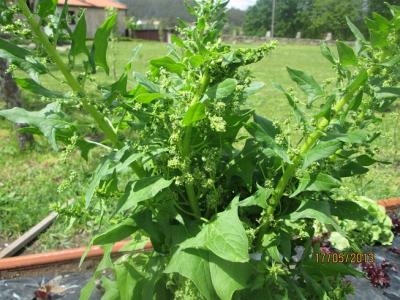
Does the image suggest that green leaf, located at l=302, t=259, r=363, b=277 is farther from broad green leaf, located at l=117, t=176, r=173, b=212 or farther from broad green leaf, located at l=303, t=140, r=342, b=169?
broad green leaf, located at l=117, t=176, r=173, b=212

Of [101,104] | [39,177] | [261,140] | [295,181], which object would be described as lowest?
[39,177]

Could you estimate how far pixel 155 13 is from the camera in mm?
55031

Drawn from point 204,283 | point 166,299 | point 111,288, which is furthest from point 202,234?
point 111,288

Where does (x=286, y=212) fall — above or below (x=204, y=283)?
above

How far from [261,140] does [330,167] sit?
28cm

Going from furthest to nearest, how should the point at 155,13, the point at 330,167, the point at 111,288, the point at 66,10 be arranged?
the point at 155,13 < the point at 111,288 < the point at 330,167 < the point at 66,10

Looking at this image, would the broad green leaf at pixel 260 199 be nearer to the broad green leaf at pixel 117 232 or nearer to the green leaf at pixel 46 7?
the broad green leaf at pixel 117 232

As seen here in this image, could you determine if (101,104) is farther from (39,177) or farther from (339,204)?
(39,177)

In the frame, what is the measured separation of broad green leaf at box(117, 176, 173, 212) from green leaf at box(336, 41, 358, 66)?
599 mm

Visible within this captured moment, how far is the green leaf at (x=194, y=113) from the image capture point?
1157mm

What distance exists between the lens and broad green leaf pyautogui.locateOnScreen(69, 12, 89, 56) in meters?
1.23

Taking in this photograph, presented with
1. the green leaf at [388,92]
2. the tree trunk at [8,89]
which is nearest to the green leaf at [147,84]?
the green leaf at [388,92]

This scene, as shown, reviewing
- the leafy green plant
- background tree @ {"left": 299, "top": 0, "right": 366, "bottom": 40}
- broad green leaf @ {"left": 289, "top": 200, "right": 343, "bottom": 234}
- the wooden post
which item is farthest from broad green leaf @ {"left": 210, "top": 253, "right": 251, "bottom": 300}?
the wooden post

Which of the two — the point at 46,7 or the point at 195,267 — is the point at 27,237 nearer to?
the point at 195,267
